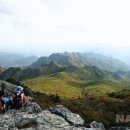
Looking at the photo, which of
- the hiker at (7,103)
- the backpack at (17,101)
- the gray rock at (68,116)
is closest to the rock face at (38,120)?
the gray rock at (68,116)

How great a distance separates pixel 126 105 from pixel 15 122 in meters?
37.9

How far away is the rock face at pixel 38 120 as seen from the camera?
25.6 m

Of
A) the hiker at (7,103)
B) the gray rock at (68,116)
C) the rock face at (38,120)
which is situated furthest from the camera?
the hiker at (7,103)

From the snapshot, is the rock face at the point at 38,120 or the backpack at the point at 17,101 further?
the backpack at the point at 17,101

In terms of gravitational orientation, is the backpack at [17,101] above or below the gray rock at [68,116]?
above

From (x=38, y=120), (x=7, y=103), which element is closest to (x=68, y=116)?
(x=38, y=120)

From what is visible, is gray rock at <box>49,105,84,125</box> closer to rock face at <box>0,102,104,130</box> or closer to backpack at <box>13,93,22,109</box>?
rock face at <box>0,102,104,130</box>

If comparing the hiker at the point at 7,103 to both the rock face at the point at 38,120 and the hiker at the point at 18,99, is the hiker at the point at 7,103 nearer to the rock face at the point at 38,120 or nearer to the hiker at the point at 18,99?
the hiker at the point at 18,99

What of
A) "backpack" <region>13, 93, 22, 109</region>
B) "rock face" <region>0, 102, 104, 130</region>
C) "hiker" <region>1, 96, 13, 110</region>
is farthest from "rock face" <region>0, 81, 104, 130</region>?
"hiker" <region>1, 96, 13, 110</region>

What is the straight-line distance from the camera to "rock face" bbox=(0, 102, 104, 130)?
25625 mm

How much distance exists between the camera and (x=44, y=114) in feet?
94.3

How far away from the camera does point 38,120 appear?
2647 cm

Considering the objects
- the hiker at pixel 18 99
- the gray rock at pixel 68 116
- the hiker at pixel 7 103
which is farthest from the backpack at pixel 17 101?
the gray rock at pixel 68 116

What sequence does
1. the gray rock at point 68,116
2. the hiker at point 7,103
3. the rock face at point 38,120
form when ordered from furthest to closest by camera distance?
the hiker at point 7,103 < the gray rock at point 68,116 < the rock face at point 38,120
